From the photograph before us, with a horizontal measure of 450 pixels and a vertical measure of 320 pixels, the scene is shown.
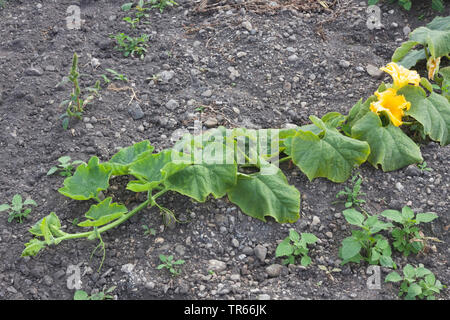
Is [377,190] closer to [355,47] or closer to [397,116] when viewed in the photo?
[397,116]

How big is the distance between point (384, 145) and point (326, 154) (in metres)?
0.38

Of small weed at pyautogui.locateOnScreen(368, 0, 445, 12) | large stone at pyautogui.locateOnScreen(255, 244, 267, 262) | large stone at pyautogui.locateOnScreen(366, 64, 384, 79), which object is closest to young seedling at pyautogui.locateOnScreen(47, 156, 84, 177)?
large stone at pyautogui.locateOnScreen(255, 244, 267, 262)

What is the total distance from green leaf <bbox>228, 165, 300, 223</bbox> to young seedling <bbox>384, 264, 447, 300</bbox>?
593 mm

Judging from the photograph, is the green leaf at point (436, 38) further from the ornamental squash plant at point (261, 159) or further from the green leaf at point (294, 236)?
the green leaf at point (294, 236)

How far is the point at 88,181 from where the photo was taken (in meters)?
2.96

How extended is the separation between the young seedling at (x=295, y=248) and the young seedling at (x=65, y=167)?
1.25 meters

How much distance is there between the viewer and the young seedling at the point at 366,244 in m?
2.72

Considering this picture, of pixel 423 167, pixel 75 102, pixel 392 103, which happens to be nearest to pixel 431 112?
pixel 392 103

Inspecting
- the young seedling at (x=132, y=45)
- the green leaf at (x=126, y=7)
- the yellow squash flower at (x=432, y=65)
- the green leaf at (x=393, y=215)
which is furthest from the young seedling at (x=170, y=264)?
the green leaf at (x=126, y=7)

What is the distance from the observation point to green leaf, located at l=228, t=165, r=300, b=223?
292 centimetres

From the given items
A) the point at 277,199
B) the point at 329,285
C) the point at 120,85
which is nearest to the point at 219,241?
the point at 277,199

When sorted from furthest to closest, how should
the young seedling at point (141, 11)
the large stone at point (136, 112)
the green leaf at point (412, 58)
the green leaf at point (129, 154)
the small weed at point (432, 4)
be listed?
the young seedling at point (141, 11), the small weed at point (432, 4), the green leaf at point (412, 58), the large stone at point (136, 112), the green leaf at point (129, 154)

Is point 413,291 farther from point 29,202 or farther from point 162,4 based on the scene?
point 162,4

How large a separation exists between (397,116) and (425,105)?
7.8 inches
